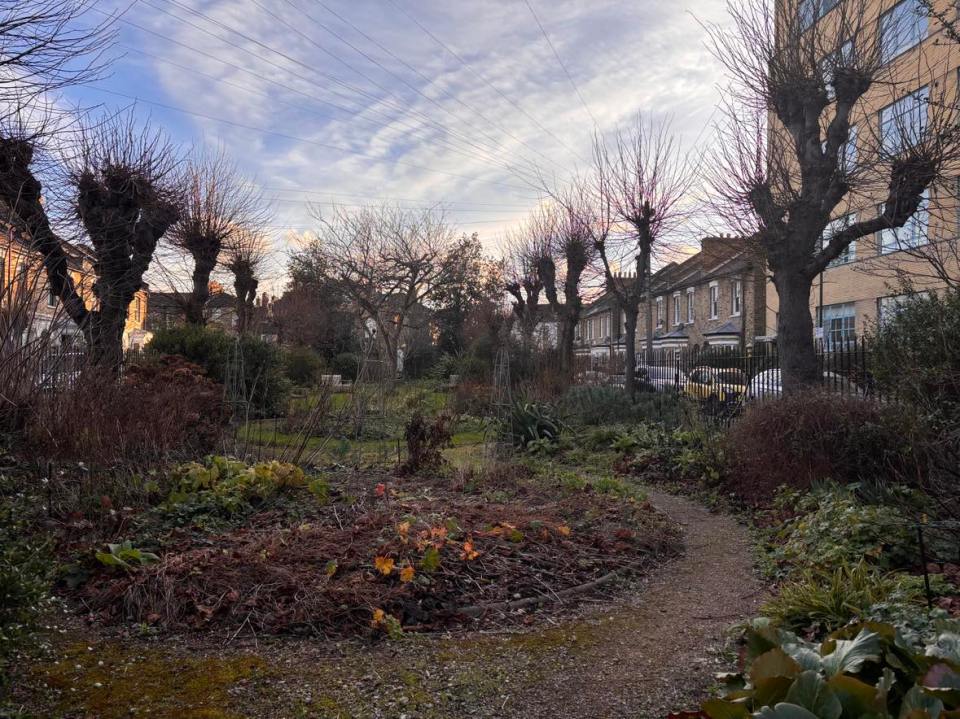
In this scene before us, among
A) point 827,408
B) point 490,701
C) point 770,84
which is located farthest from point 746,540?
point 770,84

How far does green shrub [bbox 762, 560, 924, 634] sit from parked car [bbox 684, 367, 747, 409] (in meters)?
7.41

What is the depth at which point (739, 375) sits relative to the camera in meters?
12.9

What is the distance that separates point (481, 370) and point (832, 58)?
1397 centimetres

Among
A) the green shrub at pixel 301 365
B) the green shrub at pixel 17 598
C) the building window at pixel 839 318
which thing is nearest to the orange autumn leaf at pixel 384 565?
the green shrub at pixel 17 598

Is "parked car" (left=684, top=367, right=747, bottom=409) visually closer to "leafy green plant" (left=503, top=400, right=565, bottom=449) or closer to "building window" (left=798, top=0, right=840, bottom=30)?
"leafy green plant" (left=503, top=400, right=565, bottom=449)

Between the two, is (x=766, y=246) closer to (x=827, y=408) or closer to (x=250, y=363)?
Answer: (x=827, y=408)

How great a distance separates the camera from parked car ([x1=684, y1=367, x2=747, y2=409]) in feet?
38.3

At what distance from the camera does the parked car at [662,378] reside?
15023 millimetres

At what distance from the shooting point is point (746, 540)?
20.6ft

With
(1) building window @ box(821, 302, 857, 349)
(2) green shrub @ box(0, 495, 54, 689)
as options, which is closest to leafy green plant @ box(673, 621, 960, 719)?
(2) green shrub @ box(0, 495, 54, 689)

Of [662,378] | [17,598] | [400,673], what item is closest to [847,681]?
[400,673]

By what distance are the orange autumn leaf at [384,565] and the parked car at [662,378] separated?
11.0 metres

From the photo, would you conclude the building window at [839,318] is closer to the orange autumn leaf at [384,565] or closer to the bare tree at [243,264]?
the bare tree at [243,264]

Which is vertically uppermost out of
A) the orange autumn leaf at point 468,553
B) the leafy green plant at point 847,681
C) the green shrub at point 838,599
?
the leafy green plant at point 847,681
